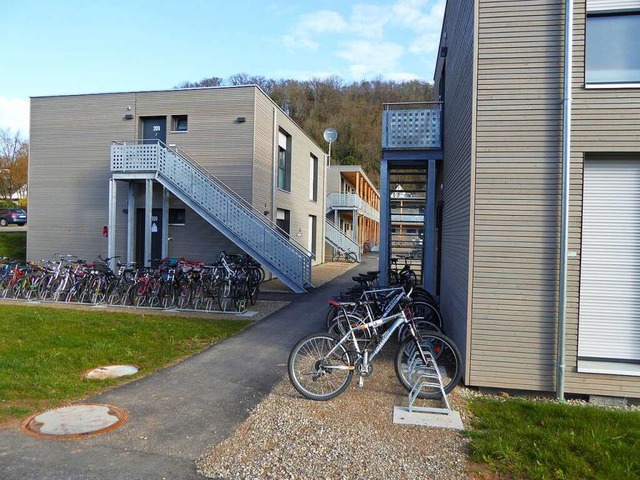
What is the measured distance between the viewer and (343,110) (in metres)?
56.4

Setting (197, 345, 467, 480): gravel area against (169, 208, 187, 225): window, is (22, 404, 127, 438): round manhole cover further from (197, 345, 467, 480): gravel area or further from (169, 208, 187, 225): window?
(169, 208, 187, 225): window

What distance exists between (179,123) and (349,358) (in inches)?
522

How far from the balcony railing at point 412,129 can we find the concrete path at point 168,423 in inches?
180

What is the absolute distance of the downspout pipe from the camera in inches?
192

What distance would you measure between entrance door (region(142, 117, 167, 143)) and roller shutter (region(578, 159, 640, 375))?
13.9m

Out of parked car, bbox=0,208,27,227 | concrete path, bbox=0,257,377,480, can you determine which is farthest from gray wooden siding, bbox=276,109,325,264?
parked car, bbox=0,208,27,227

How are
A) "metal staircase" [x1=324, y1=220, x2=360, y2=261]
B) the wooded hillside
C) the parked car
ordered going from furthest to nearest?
1. the wooded hillside
2. the parked car
3. "metal staircase" [x1=324, y1=220, x2=360, y2=261]

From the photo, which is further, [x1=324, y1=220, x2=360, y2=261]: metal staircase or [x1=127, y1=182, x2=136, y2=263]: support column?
[x1=324, y1=220, x2=360, y2=261]: metal staircase

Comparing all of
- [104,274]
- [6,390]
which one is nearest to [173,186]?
[104,274]

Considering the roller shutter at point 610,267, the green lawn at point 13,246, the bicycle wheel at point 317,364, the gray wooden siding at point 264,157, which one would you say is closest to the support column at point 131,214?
the gray wooden siding at point 264,157

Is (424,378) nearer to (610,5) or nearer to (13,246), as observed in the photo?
(610,5)

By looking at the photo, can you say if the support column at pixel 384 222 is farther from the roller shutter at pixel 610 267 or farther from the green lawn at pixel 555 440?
the green lawn at pixel 555 440

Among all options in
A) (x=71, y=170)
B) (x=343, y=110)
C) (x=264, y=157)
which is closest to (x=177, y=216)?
(x=264, y=157)

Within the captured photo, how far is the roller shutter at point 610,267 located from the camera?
16.7 ft
